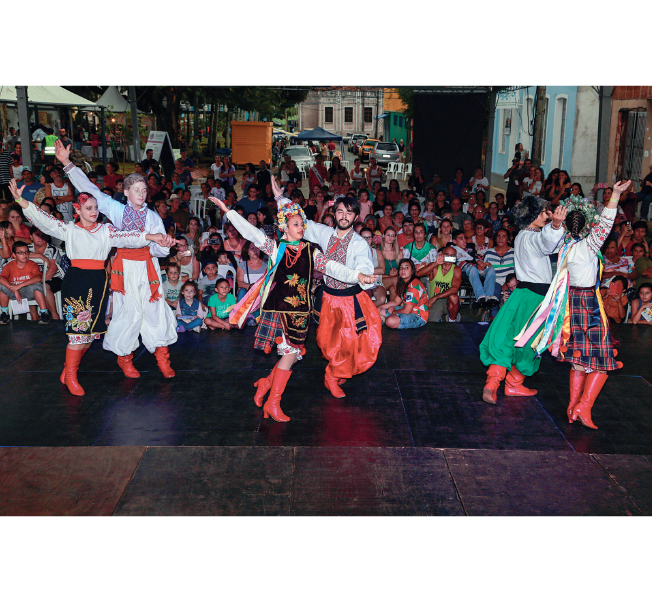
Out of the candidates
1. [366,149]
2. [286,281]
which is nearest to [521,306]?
[286,281]

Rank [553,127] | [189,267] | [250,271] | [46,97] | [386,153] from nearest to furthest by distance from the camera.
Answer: [250,271]
[189,267]
[46,97]
[553,127]
[386,153]

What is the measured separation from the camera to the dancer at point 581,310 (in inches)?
185

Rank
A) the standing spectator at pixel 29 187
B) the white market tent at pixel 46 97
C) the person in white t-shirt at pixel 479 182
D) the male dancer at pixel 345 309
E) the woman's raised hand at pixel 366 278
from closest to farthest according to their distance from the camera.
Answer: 1. the woman's raised hand at pixel 366 278
2. the male dancer at pixel 345 309
3. the standing spectator at pixel 29 187
4. the person in white t-shirt at pixel 479 182
5. the white market tent at pixel 46 97

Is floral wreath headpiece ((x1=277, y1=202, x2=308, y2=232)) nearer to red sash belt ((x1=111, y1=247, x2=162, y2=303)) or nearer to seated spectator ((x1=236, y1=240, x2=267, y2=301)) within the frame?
red sash belt ((x1=111, y1=247, x2=162, y2=303))

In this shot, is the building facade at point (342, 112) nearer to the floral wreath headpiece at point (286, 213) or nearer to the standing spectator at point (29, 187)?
the standing spectator at point (29, 187)

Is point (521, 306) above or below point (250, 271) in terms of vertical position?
above

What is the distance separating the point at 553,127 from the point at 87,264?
16.8 meters

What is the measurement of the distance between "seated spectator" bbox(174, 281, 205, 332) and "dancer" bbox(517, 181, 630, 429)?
371cm

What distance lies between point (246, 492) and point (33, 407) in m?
2.23

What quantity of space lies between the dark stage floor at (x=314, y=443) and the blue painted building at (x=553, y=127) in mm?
10290

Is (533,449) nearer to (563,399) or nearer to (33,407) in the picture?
(563,399)

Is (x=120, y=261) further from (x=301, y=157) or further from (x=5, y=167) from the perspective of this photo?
(x=301, y=157)

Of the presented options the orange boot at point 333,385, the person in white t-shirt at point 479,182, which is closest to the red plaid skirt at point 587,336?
the orange boot at point 333,385

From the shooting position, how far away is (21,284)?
23.8ft
